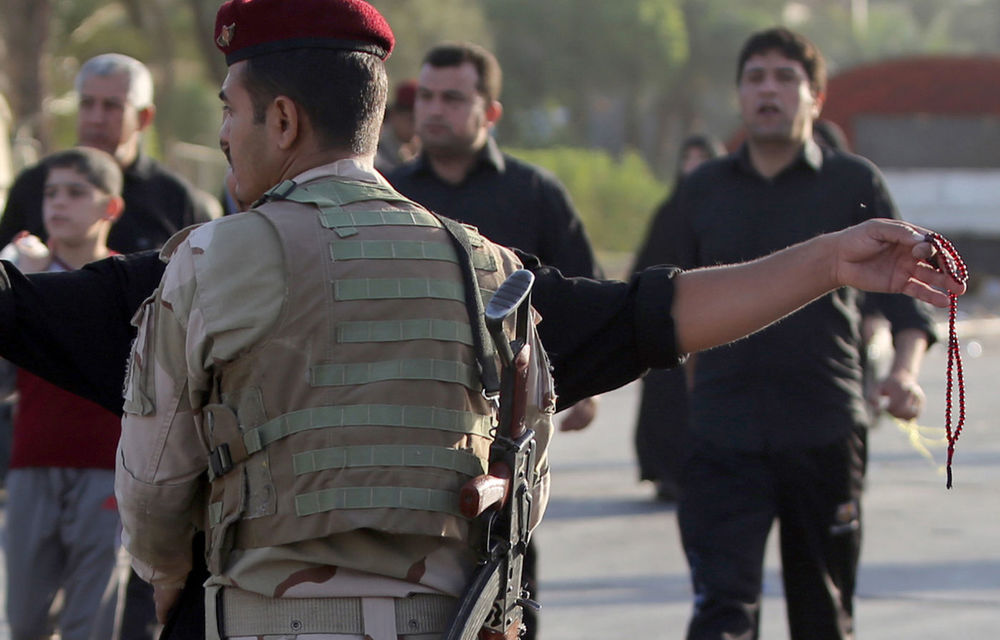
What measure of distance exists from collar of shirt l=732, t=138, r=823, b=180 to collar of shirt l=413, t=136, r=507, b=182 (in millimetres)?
874

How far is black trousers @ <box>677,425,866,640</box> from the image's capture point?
16.0ft

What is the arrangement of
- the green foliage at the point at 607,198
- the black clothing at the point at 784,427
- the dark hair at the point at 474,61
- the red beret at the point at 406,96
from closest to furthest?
the black clothing at the point at 784,427 < the dark hair at the point at 474,61 < the red beret at the point at 406,96 < the green foliage at the point at 607,198

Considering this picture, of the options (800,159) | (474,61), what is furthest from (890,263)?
(474,61)

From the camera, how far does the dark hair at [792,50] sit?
5.50 meters

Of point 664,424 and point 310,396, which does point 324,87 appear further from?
point 664,424

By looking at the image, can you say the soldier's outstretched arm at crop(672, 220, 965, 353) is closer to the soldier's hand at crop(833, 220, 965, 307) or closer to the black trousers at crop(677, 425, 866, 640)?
the soldier's hand at crop(833, 220, 965, 307)

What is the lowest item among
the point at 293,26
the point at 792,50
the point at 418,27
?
the point at 293,26

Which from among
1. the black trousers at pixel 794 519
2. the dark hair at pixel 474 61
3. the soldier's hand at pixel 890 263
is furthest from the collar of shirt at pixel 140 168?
the soldier's hand at pixel 890 263

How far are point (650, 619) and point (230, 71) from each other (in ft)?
14.5

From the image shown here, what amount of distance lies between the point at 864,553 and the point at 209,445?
606 centimetres

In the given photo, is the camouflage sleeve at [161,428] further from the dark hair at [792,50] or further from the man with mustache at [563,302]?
the dark hair at [792,50]

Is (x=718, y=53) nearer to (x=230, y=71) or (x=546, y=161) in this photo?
(x=546, y=161)

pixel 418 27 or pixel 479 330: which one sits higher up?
pixel 418 27

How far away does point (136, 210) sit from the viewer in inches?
232
